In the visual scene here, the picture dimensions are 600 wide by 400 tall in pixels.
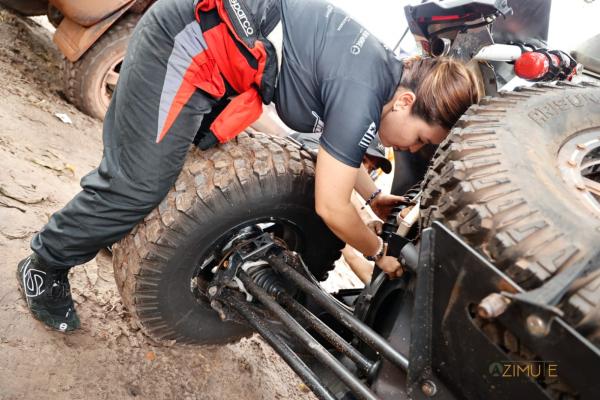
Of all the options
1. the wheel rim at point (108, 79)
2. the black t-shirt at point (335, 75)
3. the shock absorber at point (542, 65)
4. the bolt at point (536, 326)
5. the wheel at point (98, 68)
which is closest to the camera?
the bolt at point (536, 326)

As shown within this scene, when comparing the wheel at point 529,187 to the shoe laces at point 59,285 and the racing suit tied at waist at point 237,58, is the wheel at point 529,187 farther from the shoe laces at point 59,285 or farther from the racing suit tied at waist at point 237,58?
the shoe laces at point 59,285

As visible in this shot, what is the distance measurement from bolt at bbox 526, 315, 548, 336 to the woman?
2.68 feet

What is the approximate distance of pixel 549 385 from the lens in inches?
35.4

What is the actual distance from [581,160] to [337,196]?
0.77 metres

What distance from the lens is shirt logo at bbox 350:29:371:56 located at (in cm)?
163

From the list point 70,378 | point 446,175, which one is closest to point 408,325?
point 446,175

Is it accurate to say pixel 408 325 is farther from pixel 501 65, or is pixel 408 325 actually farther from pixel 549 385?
pixel 501 65

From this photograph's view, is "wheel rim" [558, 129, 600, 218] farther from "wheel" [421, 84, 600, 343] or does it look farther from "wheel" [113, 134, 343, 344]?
"wheel" [113, 134, 343, 344]

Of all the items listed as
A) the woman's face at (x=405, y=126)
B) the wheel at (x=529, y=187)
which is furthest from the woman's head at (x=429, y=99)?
the wheel at (x=529, y=187)

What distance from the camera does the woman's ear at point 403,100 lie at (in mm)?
1730

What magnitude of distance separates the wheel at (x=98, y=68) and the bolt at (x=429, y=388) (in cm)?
368

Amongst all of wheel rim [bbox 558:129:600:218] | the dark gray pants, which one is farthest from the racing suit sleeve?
wheel rim [bbox 558:129:600:218]

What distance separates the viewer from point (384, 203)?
2275 millimetres

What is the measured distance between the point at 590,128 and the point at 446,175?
569mm
